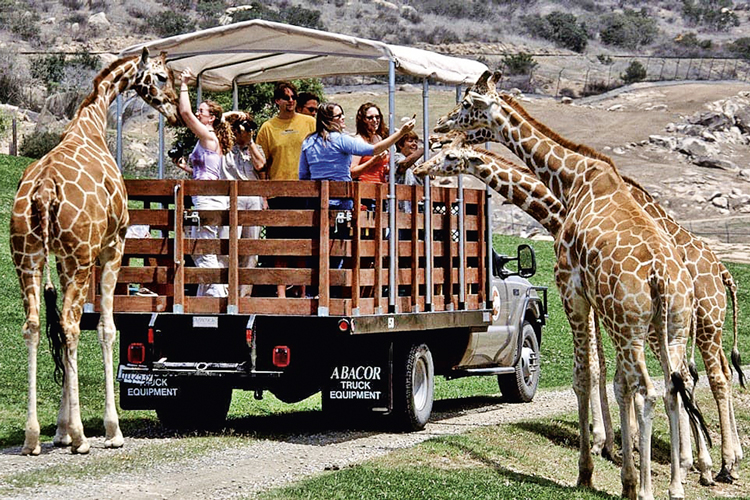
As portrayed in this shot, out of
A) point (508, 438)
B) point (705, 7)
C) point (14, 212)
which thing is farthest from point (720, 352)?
point (705, 7)

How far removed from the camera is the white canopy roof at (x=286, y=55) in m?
10.8

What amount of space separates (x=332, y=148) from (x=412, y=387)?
2.35 m

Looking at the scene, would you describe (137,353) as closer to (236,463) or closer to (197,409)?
(197,409)

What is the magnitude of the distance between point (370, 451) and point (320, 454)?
1.46 feet

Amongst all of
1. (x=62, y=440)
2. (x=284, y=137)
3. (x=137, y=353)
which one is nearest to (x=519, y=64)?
(x=284, y=137)

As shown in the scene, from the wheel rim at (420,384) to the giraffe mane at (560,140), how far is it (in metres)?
2.49

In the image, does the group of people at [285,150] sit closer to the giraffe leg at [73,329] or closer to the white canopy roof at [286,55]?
the white canopy roof at [286,55]

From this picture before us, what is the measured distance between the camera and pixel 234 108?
1363 cm

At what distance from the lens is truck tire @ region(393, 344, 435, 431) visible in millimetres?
11312

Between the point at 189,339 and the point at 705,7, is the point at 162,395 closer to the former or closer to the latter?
the point at 189,339

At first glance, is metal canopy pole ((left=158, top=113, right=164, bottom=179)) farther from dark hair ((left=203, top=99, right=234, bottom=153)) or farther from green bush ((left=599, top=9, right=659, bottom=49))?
green bush ((left=599, top=9, right=659, bottom=49))

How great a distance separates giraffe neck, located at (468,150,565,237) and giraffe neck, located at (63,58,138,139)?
3383 mm

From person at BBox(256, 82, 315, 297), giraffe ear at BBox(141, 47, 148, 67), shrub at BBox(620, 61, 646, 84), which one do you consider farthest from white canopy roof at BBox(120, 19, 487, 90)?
shrub at BBox(620, 61, 646, 84)

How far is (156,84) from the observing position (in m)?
11.3
